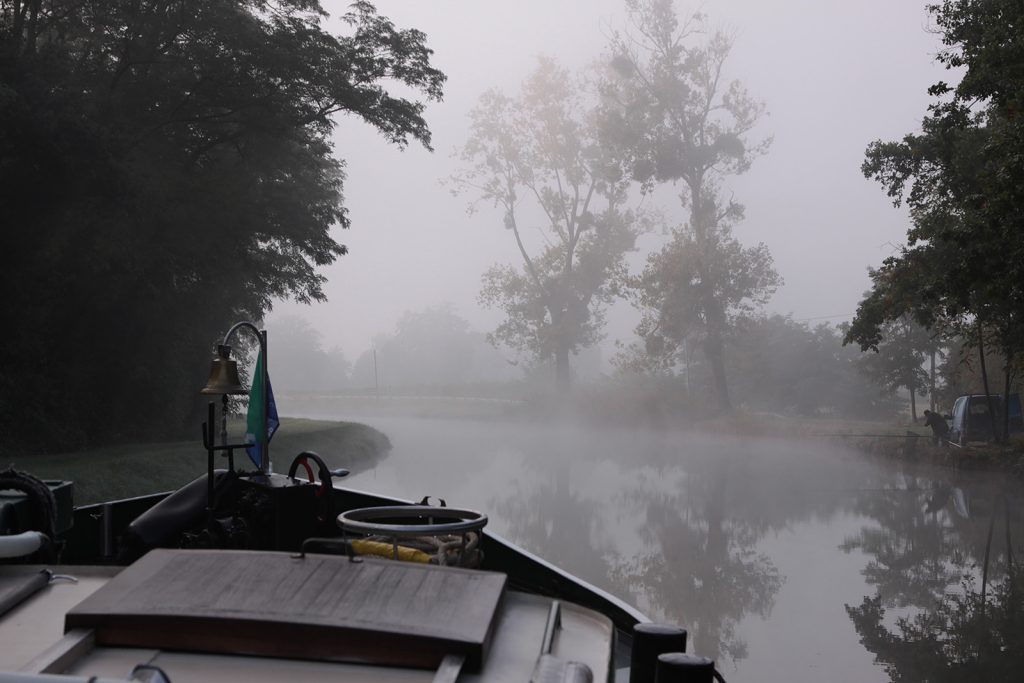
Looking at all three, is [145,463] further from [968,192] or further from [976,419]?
[976,419]

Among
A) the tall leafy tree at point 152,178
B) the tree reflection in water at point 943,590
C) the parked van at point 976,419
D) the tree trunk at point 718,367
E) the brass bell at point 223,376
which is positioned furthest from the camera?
the tree trunk at point 718,367

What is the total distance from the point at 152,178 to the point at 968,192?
2013 cm

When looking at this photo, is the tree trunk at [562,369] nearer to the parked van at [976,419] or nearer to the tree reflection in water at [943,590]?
the parked van at [976,419]

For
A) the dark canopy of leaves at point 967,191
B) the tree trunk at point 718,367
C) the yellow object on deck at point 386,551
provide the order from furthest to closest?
1. the tree trunk at point 718,367
2. the dark canopy of leaves at point 967,191
3. the yellow object on deck at point 386,551

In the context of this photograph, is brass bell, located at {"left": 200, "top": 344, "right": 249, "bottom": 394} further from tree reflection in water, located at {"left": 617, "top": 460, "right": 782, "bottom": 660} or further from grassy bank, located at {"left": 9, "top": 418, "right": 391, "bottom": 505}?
grassy bank, located at {"left": 9, "top": 418, "right": 391, "bottom": 505}

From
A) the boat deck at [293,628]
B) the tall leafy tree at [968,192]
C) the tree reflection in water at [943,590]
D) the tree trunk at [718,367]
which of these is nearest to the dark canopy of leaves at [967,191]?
the tall leafy tree at [968,192]

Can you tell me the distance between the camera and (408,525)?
4227 mm

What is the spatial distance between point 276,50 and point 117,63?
4.35 metres

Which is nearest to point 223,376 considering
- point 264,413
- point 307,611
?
point 264,413

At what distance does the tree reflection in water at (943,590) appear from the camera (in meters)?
10.6

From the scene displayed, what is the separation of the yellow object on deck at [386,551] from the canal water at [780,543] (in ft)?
22.4

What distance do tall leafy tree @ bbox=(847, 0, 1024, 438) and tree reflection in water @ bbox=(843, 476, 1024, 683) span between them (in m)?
4.34

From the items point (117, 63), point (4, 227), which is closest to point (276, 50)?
point (117, 63)

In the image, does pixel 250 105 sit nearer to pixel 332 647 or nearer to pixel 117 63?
pixel 117 63
